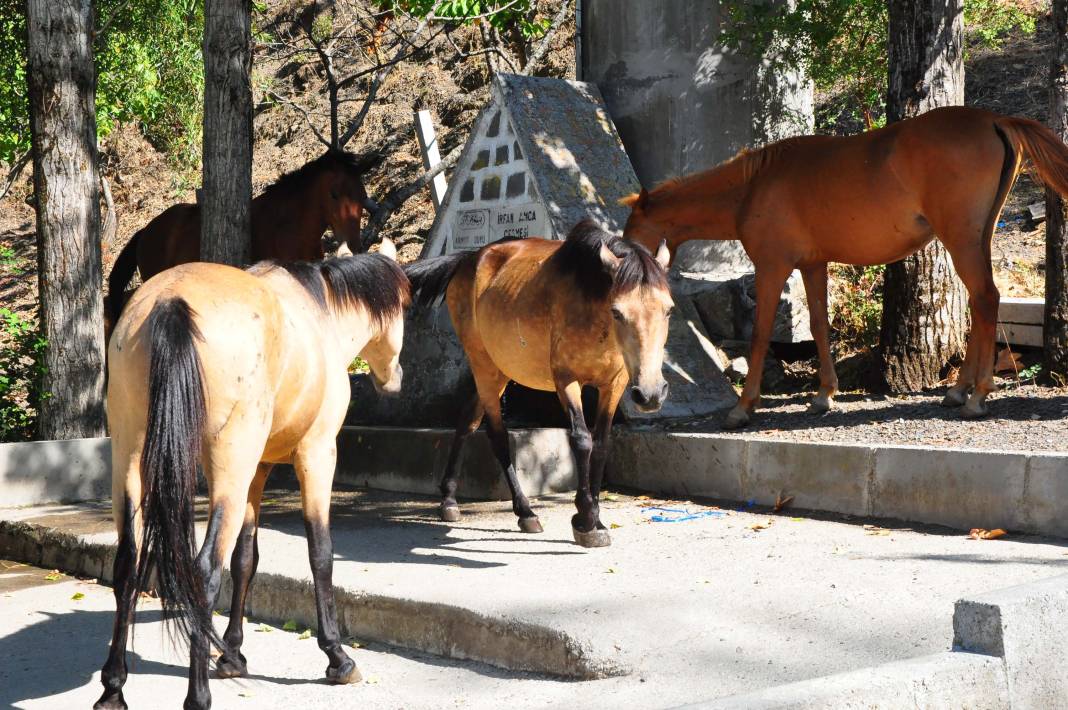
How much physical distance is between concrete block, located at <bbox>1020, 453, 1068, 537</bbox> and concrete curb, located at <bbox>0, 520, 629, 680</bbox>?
3.02 m

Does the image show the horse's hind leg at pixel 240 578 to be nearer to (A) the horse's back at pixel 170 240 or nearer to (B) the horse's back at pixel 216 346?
(B) the horse's back at pixel 216 346

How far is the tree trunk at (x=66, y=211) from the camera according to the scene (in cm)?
898

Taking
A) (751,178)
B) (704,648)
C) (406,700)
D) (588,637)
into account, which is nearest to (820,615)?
(704,648)

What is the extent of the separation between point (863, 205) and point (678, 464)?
2.42 meters

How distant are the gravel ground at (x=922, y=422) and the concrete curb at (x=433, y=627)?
3410 millimetres

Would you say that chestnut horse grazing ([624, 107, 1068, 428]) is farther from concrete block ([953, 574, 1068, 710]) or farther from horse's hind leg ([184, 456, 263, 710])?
horse's hind leg ([184, 456, 263, 710])

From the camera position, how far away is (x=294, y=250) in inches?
394

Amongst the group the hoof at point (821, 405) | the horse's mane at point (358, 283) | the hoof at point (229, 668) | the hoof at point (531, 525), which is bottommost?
the hoof at point (229, 668)

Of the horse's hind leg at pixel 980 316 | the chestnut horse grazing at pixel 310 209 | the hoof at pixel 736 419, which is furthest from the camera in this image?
the chestnut horse grazing at pixel 310 209

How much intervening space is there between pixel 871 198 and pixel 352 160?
4.67 metres

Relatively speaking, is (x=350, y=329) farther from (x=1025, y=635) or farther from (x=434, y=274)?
(x=1025, y=635)

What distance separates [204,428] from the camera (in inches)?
154

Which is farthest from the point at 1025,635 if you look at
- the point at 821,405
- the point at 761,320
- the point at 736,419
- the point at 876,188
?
the point at 761,320

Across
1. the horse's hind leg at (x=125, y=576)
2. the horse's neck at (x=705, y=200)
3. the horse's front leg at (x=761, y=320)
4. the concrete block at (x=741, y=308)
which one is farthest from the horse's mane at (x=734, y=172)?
the horse's hind leg at (x=125, y=576)
